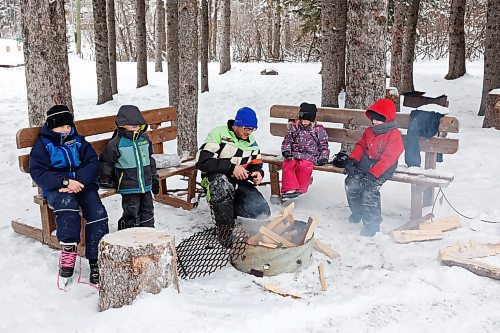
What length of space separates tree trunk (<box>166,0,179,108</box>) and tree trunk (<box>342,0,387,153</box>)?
515 centimetres

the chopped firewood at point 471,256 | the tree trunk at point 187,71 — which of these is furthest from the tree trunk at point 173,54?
the chopped firewood at point 471,256

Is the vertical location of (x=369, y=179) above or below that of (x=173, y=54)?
below

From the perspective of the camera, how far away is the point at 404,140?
605cm

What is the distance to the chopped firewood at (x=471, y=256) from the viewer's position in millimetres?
4262

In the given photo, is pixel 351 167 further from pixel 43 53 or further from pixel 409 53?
pixel 409 53

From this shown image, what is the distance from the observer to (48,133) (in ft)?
15.1

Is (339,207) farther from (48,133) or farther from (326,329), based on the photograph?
(48,133)

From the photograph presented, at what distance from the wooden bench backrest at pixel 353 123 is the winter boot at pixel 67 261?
3.50 meters

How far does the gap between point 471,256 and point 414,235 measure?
2.24ft

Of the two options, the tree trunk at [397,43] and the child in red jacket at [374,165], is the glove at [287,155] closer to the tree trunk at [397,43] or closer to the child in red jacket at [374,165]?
the child in red jacket at [374,165]

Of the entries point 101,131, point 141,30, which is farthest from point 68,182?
point 141,30

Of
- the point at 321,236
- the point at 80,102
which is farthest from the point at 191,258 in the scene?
the point at 80,102

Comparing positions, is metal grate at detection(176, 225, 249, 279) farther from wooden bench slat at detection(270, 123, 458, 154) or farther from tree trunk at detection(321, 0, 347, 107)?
tree trunk at detection(321, 0, 347, 107)

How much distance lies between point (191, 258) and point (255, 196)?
1.14 meters
